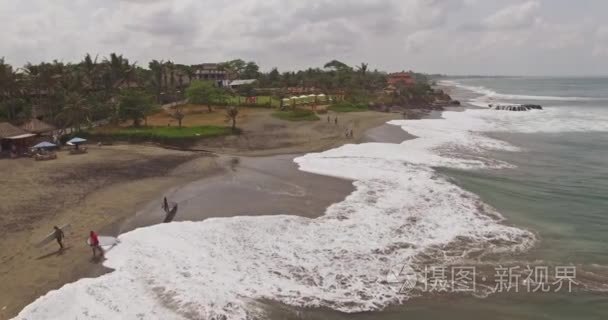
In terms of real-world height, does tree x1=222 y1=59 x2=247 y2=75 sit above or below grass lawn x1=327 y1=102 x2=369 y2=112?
above

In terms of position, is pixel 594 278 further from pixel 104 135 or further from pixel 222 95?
pixel 222 95

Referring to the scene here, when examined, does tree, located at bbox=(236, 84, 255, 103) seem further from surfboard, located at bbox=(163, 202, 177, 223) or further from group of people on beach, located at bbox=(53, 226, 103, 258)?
group of people on beach, located at bbox=(53, 226, 103, 258)

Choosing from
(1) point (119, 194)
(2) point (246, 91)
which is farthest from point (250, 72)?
(1) point (119, 194)

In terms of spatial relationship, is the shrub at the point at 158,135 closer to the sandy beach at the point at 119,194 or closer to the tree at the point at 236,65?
the sandy beach at the point at 119,194

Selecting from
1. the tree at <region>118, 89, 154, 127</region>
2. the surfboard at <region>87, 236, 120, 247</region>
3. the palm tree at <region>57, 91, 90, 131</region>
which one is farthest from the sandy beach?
the tree at <region>118, 89, 154, 127</region>

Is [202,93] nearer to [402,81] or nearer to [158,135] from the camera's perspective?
[158,135]

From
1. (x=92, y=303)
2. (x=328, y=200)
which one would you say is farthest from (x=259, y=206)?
(x=92, y=303)

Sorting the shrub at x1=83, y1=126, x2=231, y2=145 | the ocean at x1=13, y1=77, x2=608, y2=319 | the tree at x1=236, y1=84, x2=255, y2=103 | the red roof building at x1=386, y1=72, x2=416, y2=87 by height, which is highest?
the red roof building at x1=386, y1=72, x2=416, y2=87

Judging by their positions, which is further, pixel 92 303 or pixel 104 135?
pixel 104 135
